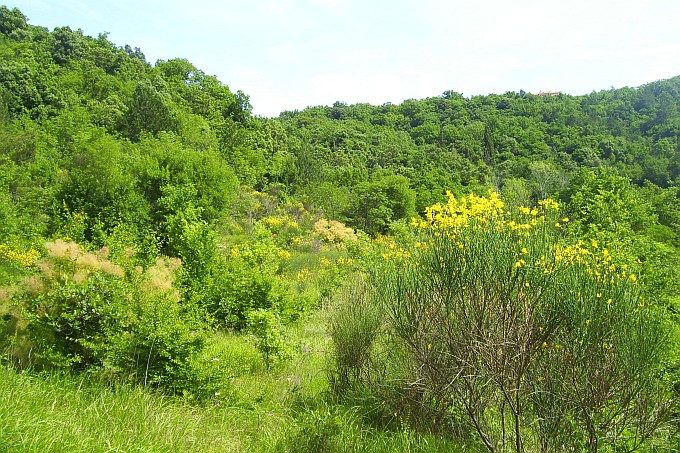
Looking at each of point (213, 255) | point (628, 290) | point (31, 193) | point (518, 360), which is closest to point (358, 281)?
point (518, 360)

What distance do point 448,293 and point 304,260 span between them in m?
14.1

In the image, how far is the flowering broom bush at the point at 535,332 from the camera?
340cm

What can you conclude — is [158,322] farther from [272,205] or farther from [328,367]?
[272,205]

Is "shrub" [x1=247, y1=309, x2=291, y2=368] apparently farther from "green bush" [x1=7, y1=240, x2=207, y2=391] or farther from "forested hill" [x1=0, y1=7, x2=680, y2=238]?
"forested hill" [x1=0, y1=7, x2=680, y2=238]

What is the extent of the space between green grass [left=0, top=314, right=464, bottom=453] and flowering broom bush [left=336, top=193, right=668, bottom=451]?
93 cm

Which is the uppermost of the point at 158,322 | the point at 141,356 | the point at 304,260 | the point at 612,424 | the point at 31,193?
the point at 31,193

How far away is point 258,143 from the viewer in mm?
38156

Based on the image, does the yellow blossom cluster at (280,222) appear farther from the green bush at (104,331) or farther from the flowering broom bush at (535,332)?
the flowering broom bush at (535,332)

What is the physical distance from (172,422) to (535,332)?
3365 mm

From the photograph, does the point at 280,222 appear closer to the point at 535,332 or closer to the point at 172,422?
the point at 172,422

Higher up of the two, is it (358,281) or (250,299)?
(358,281)

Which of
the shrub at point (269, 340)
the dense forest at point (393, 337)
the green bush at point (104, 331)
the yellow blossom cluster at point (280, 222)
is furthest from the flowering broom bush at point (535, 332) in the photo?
the yellow blossom cluster at point (280, 222)

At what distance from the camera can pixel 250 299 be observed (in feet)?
31.4

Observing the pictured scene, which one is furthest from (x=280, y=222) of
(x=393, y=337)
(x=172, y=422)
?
(x=172, y=422)
